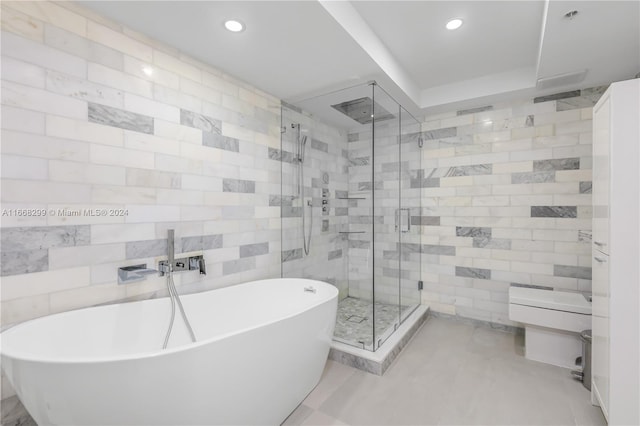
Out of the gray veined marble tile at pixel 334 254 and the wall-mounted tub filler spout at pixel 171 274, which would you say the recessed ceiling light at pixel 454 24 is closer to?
the gray veined marble tile at pixel 334 254

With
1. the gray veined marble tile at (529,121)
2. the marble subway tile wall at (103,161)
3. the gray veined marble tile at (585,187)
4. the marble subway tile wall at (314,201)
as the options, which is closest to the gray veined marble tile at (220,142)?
the marble subway tile wall at (103,161)

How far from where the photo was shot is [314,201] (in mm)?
3014

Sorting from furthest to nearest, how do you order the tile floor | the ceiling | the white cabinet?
the tile floor → the ceiling → the white cabinet

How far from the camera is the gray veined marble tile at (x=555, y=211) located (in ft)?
8.80

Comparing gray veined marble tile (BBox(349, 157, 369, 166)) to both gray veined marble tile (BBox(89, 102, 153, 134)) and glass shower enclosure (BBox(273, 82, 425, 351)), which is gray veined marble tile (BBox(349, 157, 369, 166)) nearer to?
glass shower enclosure (BBox(273, 82, 425, 351))

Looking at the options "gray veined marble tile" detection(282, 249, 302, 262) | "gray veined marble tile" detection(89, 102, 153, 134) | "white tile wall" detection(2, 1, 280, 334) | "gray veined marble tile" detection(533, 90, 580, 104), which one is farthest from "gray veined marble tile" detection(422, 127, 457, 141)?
"gray veined marble tile" detection(89, 102, 153, 134)

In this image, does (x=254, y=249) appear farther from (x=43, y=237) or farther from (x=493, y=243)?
(x=493, y=243)

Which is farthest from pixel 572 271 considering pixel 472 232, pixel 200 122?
pixel 200 122

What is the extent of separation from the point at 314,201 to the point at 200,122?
4.37ft

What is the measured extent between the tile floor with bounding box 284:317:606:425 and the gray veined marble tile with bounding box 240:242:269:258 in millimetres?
1145

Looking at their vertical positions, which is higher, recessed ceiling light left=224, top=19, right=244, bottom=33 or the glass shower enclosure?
recessed ceiling light left=224, top=19, right=244, bottom=33

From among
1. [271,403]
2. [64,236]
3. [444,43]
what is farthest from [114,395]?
[444,43]

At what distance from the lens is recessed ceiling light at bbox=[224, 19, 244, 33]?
1719mm

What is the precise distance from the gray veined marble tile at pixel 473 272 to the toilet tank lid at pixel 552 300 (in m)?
0.40
